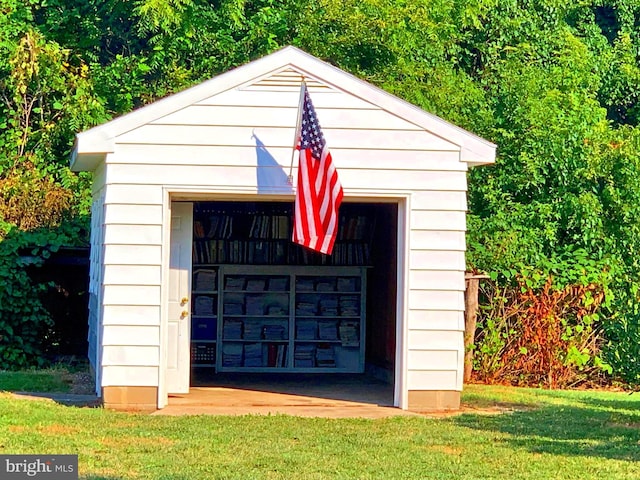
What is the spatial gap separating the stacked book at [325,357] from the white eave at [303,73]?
496 centimetres

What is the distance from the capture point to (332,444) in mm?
9117

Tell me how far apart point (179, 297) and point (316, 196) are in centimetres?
243

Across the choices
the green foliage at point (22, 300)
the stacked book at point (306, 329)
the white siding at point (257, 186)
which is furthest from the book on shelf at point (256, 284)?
the white siding at point (257, 186)

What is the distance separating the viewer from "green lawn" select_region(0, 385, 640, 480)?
8016mm

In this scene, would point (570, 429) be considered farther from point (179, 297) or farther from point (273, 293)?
point (273, 293)

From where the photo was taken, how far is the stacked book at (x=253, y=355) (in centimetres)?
1541

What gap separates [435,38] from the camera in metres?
17.5

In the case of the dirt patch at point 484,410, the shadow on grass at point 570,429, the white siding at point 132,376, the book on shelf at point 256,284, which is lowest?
the shadow on grass at point 570,429

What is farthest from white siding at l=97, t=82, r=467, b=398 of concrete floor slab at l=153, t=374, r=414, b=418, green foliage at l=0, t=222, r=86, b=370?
green foliage at l=0, t=222, r=86, b=370

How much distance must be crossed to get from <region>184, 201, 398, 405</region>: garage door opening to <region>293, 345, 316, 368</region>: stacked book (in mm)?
14

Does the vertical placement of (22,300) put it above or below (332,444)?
above

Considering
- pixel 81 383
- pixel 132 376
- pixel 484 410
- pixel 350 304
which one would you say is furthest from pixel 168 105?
pixel 350 304

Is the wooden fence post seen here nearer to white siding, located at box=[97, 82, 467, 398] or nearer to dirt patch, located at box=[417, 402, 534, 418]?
dirt patch, located at box=[417, 402, 534, 418]

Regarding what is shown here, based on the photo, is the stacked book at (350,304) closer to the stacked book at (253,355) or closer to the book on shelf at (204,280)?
the stacked book at (253,355)
